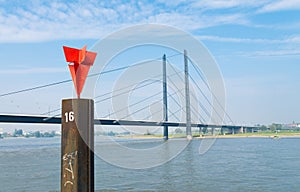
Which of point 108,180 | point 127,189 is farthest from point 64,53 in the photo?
point 108,180

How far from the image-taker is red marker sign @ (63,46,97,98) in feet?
9.62

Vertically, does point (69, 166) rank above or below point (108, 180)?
above

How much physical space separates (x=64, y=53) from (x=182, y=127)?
45.2m

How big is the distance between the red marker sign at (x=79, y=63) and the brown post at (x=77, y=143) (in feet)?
0.55

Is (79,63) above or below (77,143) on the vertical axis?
above

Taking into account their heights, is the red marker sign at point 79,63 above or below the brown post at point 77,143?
above

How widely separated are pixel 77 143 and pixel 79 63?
672mm

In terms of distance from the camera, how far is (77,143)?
315 centimetres

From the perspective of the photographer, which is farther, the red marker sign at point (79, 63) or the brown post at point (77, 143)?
the brown post at point (77, 143)

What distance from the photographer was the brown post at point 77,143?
10.2 ft

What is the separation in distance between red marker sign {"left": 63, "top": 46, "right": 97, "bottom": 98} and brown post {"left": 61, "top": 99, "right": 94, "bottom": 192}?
0.17 m

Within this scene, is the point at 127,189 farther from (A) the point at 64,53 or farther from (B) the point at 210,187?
(A) the point at 64,53

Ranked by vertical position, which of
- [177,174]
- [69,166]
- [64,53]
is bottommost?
[177,174]

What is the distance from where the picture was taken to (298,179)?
43.0ft
